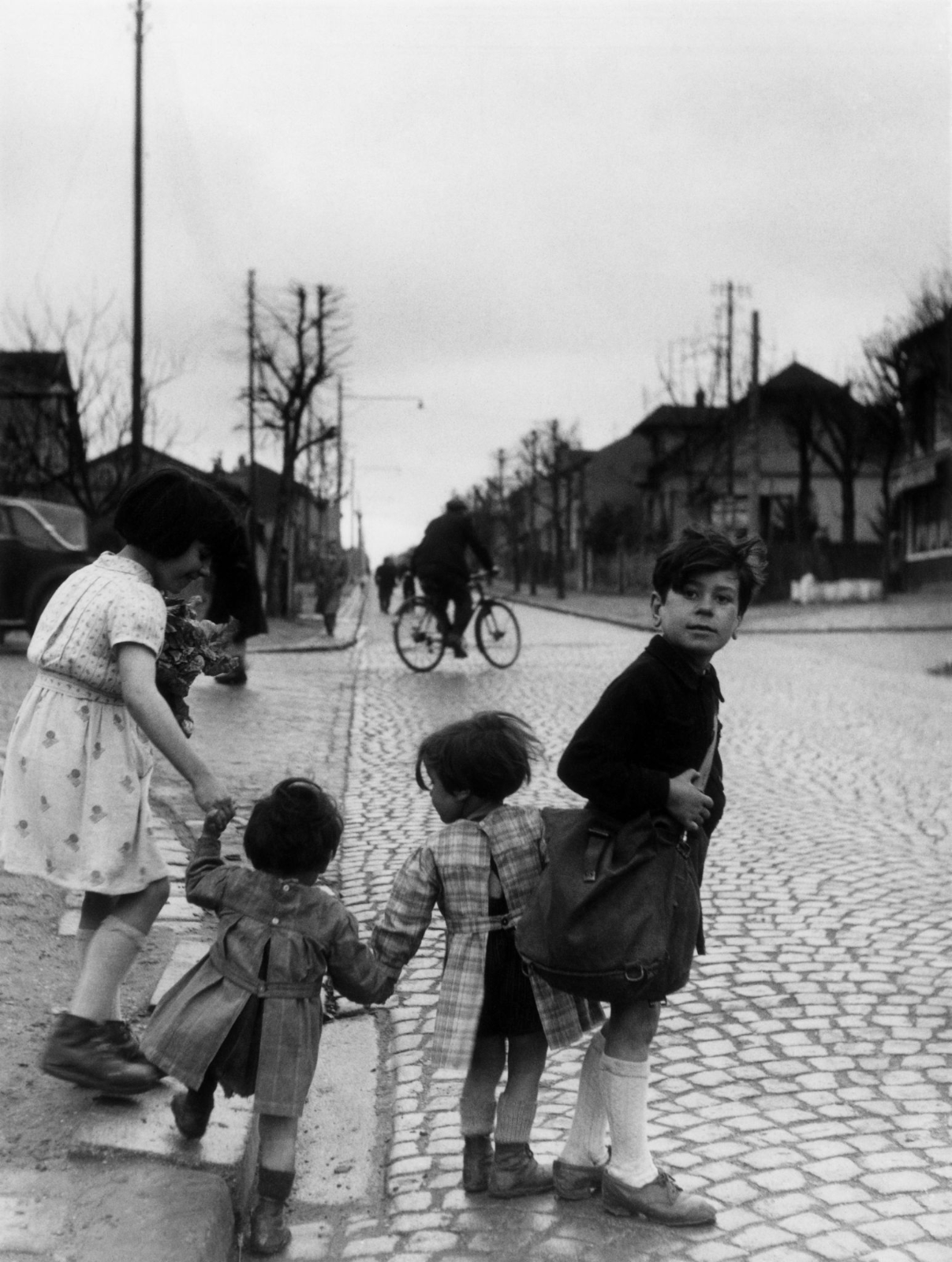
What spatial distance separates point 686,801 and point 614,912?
264 mm

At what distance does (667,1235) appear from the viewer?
304 cm

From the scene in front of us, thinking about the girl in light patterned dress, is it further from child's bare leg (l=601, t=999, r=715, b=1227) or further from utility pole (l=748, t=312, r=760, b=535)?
utility pole (l=748, t=312, r=760, b=535)

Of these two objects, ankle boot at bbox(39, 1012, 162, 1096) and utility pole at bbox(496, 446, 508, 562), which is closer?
ankle boot at bbox(39, 1012, 162, 1096)

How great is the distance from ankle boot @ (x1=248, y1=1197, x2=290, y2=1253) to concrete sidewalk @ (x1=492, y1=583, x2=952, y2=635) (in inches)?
876

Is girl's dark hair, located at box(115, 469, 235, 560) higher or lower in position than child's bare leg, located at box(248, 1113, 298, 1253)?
higher

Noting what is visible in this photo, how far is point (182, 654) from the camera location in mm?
3629

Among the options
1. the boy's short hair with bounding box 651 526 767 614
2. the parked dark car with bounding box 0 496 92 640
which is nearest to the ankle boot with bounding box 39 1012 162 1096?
the boy's short hair with bounding box 651 526 767 614

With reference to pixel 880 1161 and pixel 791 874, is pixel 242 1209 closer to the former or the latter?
pixel 880 1161

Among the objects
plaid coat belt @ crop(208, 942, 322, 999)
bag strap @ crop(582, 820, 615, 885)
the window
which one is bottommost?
plaid coat belt @ crop(208, 942, 322, 999)

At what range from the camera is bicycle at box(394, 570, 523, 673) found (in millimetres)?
15805

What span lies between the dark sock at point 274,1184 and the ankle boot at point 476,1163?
1.31 ft

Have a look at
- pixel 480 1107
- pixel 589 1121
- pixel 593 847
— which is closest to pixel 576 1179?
pixel 589 1121

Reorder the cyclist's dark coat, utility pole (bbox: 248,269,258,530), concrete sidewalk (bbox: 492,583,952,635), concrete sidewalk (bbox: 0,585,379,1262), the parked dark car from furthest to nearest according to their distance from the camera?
utility pole (bbox: 248,269,258,530)
concrete sidewalk (bbox: 492,583,952,635)
the parked dark car
the cyclist's dark coat
concrete sidewalk (bbox: 0,585,379,1262)

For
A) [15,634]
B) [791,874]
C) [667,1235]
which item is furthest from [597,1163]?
[15,634]
